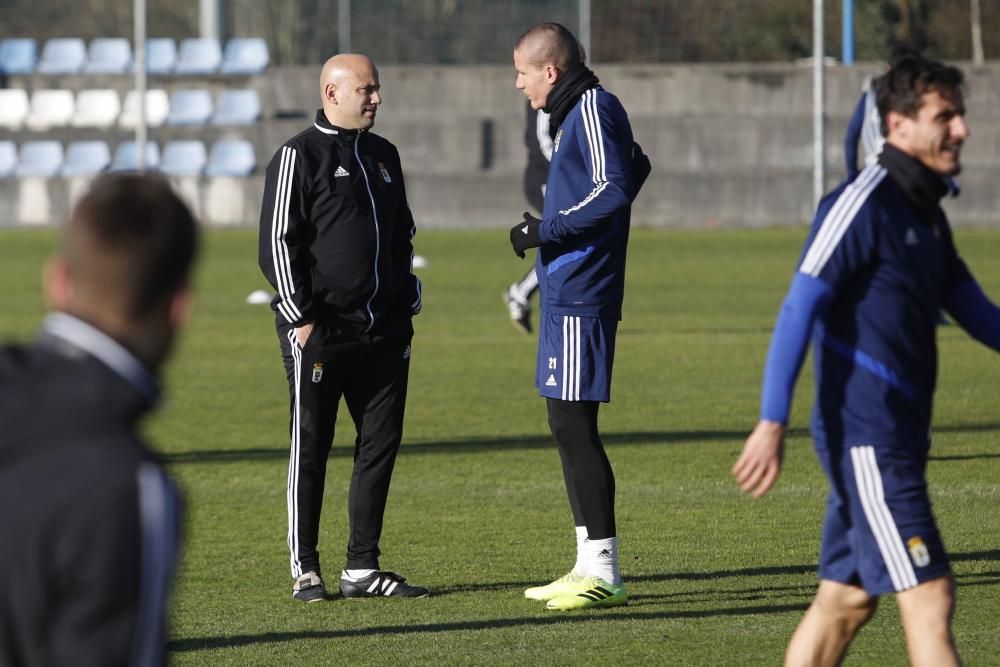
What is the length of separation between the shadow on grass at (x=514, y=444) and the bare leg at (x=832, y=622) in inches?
201

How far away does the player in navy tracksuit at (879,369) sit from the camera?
3.92 metres

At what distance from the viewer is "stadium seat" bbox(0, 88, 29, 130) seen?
33.4m

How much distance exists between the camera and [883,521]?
13.0 ft

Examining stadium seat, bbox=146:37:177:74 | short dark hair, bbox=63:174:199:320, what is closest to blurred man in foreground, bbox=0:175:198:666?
short dark hair, bbox=63:174:199:320

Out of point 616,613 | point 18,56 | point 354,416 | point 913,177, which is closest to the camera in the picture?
point 913,177

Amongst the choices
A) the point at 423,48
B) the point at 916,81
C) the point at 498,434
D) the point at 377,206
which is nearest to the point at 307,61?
the point at 423,48

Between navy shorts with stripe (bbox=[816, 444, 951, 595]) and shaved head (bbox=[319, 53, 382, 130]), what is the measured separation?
275cm

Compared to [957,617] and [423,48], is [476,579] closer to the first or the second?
[957,617]

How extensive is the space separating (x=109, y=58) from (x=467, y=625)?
31.2m

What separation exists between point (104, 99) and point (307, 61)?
16.2 ft

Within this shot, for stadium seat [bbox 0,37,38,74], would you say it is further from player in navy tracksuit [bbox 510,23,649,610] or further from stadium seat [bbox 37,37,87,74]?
player in navy tracksuit [bbox 510,23,649,610]

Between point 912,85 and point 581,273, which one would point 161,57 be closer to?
point 581,273

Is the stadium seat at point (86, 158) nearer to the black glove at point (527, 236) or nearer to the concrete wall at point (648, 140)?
the concrete wall at point (648, 140)

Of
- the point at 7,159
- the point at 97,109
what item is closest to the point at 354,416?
the point at 7,159
